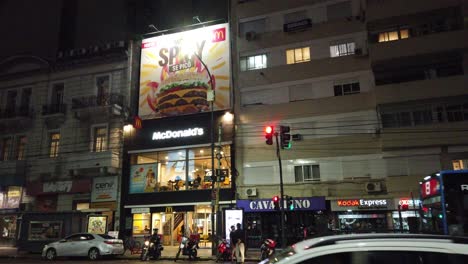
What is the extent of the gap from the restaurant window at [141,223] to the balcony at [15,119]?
14.1m

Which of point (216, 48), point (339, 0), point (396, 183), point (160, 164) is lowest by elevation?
point (396, 183)

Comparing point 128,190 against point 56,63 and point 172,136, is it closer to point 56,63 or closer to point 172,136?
point 172,136

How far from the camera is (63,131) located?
116 ft

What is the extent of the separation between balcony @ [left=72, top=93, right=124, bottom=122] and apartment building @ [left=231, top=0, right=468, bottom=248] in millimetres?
9990

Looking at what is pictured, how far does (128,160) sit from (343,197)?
17157 millimetres

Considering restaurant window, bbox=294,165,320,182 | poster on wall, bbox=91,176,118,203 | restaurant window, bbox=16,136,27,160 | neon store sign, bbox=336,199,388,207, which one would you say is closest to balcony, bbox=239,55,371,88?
restaurant window, bbox=294,165,320,182

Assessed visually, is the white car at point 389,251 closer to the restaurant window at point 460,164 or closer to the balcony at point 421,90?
the balcony at point 421,90

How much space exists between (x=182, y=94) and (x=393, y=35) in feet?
54.5

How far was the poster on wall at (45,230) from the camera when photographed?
27.5 m

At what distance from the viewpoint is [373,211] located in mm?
26312

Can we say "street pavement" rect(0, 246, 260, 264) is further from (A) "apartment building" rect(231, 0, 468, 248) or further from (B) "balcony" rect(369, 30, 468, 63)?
(B) "balcony" rect(369, 30, 468, 63)

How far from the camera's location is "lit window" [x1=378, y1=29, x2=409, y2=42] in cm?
2948

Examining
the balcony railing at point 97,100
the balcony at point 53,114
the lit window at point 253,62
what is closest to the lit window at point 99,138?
the balcony railing at point 97,100

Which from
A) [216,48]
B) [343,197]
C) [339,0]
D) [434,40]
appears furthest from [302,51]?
[343,197]
